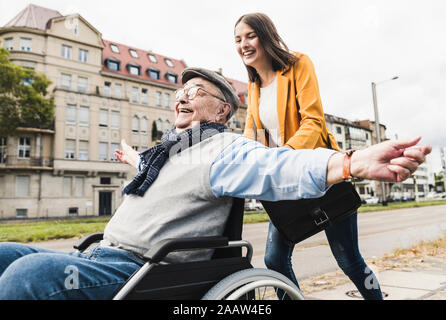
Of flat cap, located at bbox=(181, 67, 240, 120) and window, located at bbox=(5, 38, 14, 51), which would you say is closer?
flat cap, located at bbox=(181, 67, 240, 120)

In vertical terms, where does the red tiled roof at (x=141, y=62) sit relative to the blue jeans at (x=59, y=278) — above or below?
above

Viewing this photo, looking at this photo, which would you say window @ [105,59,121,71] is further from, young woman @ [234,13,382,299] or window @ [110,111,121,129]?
young woman @ [234,13,382,299]

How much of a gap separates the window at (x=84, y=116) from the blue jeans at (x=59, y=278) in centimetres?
3332

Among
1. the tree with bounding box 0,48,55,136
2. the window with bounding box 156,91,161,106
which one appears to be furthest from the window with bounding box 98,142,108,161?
the tree with bounding box 0,48,55,136

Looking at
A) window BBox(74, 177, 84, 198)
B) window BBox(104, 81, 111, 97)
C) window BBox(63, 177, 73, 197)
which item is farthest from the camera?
window BBox(104, 81, 111, 97)

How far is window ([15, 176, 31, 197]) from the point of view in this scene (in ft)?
95.9

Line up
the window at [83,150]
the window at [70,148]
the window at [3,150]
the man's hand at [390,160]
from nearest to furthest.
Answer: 1. the man's hand at [390,160]
2. the window at [3,150]
3. the window at [70,148]
4. the window at [83,150]

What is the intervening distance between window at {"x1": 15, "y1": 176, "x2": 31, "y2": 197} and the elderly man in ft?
104

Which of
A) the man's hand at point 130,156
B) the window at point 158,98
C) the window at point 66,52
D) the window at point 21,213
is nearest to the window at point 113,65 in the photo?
the window at point 66,52

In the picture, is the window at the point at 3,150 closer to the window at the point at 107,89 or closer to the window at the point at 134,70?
the window at the point at 107,89

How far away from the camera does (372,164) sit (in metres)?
1.15

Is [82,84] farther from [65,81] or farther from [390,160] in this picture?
[390,160]

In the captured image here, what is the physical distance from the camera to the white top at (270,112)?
2.18 meters

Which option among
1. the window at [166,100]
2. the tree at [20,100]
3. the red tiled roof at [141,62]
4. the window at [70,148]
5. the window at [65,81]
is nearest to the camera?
the tree at [20,100]
